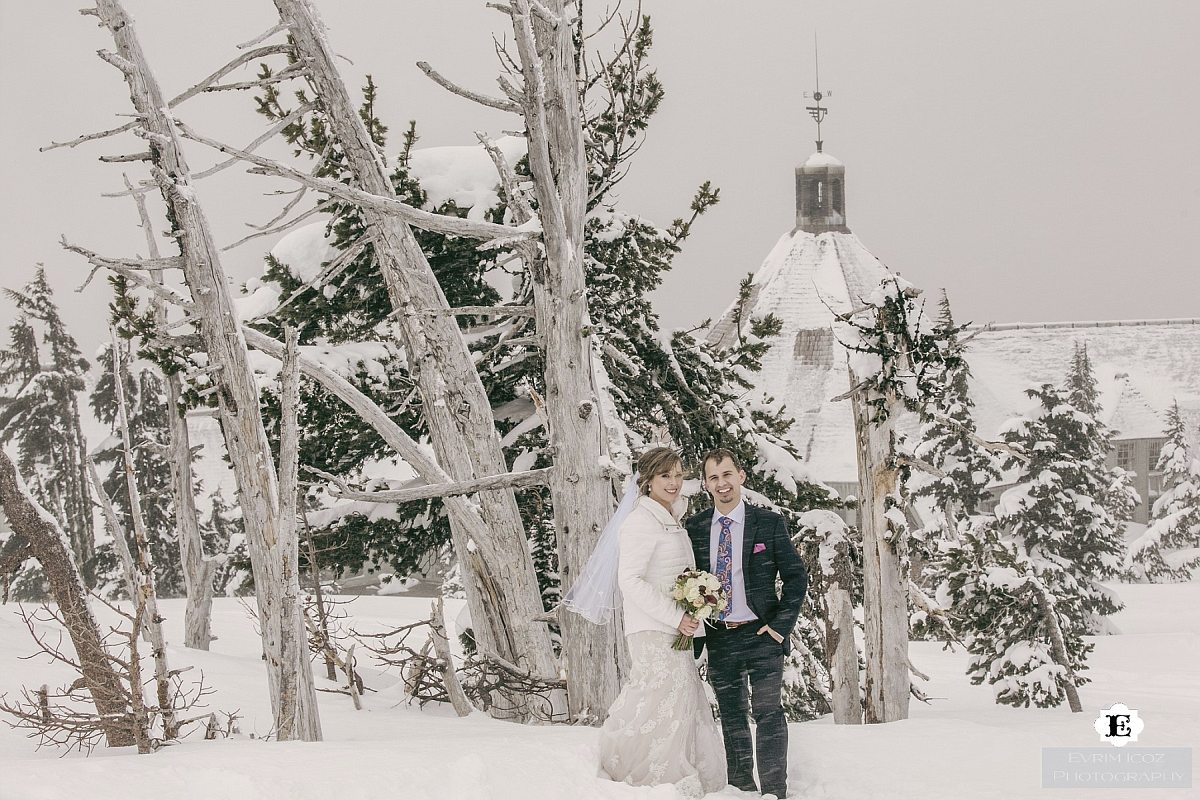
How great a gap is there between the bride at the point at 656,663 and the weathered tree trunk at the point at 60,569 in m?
3.95

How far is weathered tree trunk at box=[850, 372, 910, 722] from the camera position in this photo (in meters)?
10.0

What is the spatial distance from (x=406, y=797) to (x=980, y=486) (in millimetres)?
24897

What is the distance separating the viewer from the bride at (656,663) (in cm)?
598

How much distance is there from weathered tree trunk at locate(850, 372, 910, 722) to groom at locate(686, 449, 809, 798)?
13.5 ft

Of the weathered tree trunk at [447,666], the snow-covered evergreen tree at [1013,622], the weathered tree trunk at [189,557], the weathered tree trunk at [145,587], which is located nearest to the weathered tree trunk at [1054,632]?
the snow-covered evergreen tree at [1013,622]

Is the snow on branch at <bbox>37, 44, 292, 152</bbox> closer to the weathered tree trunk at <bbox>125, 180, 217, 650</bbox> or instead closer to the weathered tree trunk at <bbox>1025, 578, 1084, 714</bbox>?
the weathered tree trunk at <bbox>125, 180, 217, 650</bbox>

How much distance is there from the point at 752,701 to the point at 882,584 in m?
4.52

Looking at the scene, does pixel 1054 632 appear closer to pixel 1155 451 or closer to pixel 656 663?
pixel 656 663

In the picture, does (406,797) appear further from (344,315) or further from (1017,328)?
(1017,328)

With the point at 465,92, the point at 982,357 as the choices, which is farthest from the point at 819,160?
the point at 465,92

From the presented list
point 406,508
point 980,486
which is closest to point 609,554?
point 406,508

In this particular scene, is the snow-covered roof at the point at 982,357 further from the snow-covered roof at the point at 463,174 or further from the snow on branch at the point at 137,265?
the snow on branch at the point at 137,265

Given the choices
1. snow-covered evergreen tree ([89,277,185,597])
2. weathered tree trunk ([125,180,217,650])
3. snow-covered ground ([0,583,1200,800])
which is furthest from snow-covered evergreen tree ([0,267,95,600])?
snow-covered ground ([0,583,1200,800])

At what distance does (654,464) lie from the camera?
6.05 meters
